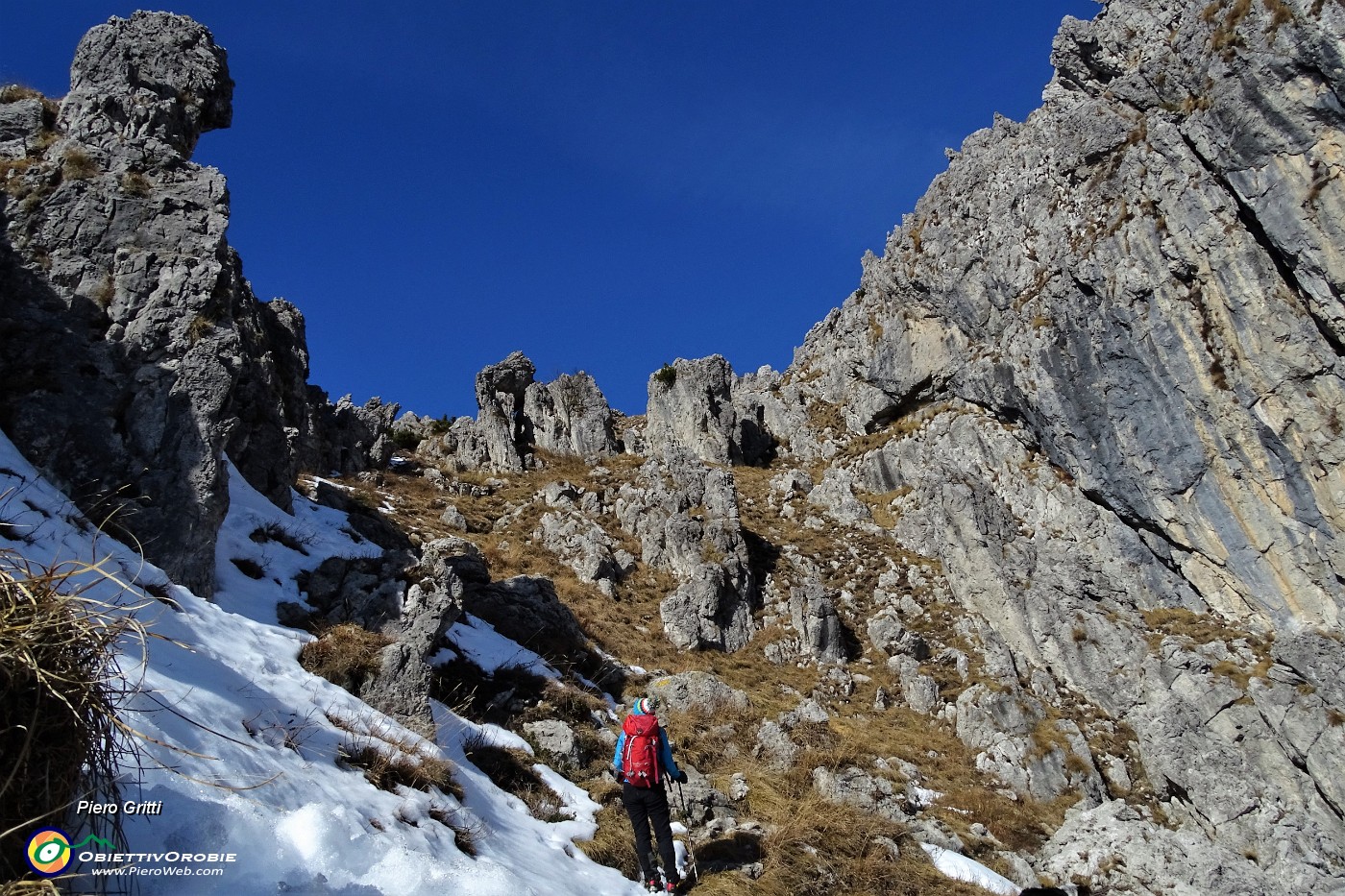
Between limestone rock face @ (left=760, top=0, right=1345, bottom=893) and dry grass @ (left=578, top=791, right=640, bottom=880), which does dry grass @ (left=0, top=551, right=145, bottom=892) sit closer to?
dry grass @ (left=578, top=791, right=640, bottom=880)

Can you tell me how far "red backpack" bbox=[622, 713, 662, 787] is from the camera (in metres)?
7.96

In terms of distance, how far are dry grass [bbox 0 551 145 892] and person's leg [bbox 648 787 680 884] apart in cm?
559

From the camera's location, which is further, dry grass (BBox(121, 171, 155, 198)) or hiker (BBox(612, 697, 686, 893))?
dry grass (BBox(121, 171, 155, 198))

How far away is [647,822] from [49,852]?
5.88m

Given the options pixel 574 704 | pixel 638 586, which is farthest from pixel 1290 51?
pixel 574 704

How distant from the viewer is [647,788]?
7.98 metres

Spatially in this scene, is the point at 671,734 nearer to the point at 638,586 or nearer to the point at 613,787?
the point at 613,787

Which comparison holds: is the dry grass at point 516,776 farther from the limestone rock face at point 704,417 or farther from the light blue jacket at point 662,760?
the limestone rock face at point 704,417

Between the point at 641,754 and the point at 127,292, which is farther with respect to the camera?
the point at 127,292

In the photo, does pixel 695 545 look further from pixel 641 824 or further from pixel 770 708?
pixel 641 824

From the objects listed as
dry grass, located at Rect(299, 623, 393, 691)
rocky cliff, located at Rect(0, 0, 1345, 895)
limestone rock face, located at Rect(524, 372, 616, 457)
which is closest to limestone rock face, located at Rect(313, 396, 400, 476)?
rocky cliff, located at Rect(0, 0, 1345, 895)

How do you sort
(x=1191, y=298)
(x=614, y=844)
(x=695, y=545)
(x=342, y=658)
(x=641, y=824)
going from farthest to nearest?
(x=695, y=545)
(x=1191, y=298)
(x=342, y=658)
(x=614, y=844)
(x=641, y=824)

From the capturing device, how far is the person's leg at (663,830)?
25.2 feet

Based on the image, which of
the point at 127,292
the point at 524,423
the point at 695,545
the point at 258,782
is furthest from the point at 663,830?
the point at 524,423
